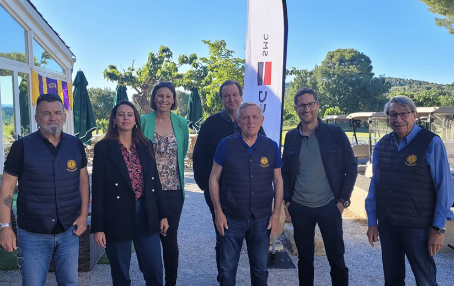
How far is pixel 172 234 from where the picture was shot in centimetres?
298

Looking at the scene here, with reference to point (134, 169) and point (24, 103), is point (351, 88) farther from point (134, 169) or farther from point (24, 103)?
point (134, 169)

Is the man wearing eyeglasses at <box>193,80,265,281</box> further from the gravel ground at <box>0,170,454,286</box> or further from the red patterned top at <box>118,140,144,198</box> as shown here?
the gravel ground at <box>0,170,454,286</box>

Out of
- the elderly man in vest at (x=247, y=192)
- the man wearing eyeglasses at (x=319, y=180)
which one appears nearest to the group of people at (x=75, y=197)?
the elderly man in vest at (x=247, y=192)

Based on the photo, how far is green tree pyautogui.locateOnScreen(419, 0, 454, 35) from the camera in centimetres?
1400

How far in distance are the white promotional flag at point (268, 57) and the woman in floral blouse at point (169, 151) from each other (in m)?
1.37

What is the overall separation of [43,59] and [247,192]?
26.7ft

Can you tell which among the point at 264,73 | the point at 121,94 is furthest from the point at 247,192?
the point at 121,94

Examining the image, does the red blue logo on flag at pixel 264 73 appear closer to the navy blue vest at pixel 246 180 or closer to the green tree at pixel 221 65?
the navy blue vest at pixel 246 180

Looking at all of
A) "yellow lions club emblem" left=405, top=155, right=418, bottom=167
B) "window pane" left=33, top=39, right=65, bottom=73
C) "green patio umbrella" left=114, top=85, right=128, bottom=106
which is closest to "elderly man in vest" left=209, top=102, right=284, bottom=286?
"yellow lions club emblem" left=405, top=155, right=418, bottom=167

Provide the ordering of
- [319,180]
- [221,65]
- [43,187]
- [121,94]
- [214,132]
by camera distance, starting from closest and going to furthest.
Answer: [43,187]
[319,180]
[214,132]
[121,94]
[221,65]

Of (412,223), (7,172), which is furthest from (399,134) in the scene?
(7,172)

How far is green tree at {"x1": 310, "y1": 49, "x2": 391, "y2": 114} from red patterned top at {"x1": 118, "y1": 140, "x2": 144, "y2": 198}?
5015 cm

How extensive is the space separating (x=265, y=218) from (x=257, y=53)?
2247 millimetres

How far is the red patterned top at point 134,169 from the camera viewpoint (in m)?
2.49
